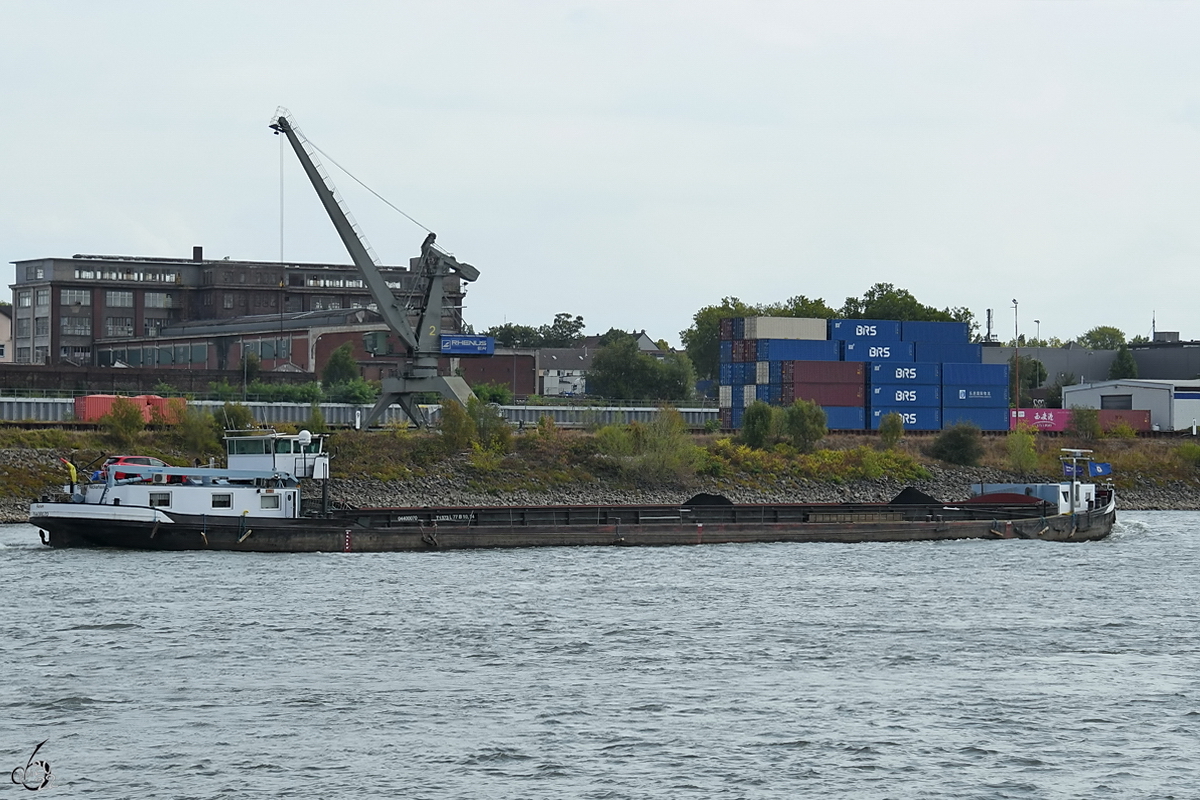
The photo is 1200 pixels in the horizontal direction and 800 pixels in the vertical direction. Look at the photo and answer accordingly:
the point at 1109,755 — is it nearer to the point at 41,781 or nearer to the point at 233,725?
the point at 233,725

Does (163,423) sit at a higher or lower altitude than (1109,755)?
higher

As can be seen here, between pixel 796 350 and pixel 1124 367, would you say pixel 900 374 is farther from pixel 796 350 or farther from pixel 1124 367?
pixel 1124 367

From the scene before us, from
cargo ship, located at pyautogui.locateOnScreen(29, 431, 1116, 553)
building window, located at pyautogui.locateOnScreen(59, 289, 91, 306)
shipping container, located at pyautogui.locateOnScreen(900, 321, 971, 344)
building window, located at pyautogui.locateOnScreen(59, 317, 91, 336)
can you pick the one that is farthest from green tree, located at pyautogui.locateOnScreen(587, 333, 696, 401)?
cargo ship, located at pyautogui.locateOnScreen(29, 431, 1116, 553)

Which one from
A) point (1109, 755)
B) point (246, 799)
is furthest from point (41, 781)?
point (1109, 755)

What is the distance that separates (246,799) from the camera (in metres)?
22.5

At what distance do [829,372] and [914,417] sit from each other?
6.93m

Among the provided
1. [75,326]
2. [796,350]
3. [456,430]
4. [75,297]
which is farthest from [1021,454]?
[75,297]

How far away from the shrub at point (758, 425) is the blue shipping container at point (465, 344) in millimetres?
18070

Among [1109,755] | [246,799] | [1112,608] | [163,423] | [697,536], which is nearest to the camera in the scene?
[246,799]

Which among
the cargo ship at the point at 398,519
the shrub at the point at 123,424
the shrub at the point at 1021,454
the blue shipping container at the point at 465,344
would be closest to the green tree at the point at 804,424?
the shrub at the point at 1021,454

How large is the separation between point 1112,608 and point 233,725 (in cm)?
2656

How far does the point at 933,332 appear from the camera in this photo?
114125 millimetres

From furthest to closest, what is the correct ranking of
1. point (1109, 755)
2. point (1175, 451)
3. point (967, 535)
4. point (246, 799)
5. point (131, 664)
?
point (1175, 451) < point (967, 535) < point (131, 664) < point (1109, 755) < point (246, 799)

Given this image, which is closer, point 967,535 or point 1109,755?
point 1109,755
